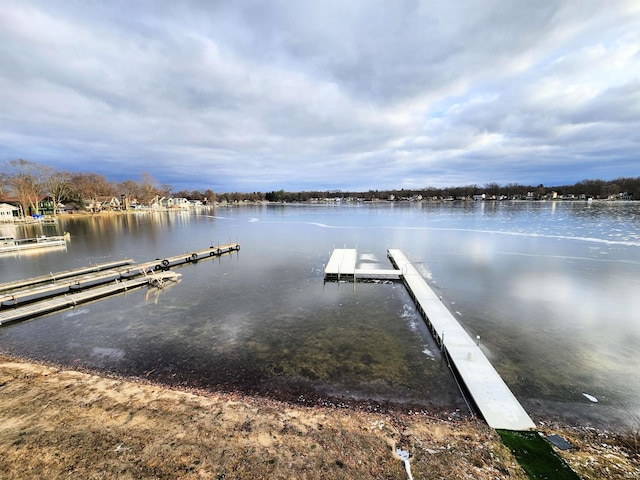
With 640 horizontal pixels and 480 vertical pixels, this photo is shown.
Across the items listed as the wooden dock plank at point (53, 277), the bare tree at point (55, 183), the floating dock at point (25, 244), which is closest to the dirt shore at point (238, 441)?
the wooden dock plank at point (53, 277)

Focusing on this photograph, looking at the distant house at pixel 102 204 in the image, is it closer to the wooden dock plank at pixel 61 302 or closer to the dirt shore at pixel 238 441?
the wooden dock plank at pixel 61 302

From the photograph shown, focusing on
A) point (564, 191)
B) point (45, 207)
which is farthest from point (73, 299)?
point (564, 191)

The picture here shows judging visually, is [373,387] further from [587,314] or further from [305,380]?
[587,314]

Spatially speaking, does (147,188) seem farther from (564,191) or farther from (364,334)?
(564,191)

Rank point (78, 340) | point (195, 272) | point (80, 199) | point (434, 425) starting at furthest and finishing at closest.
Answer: point (80, 199), point (195, 272), point (78, 340), point (434, 425)

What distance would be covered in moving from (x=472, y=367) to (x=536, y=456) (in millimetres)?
2794

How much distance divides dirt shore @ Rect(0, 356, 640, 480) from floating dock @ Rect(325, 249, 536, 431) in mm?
503

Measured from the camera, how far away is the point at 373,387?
273 inches

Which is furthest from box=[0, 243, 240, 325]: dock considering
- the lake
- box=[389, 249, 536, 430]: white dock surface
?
box=[389, 249, 536, 430]: white dock surface

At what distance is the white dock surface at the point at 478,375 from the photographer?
5.51 m

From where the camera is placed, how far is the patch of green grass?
4180 mm

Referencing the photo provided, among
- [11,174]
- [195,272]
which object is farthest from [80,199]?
[195,272]

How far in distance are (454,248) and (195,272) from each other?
20.8m

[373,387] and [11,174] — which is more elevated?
[11,174]
